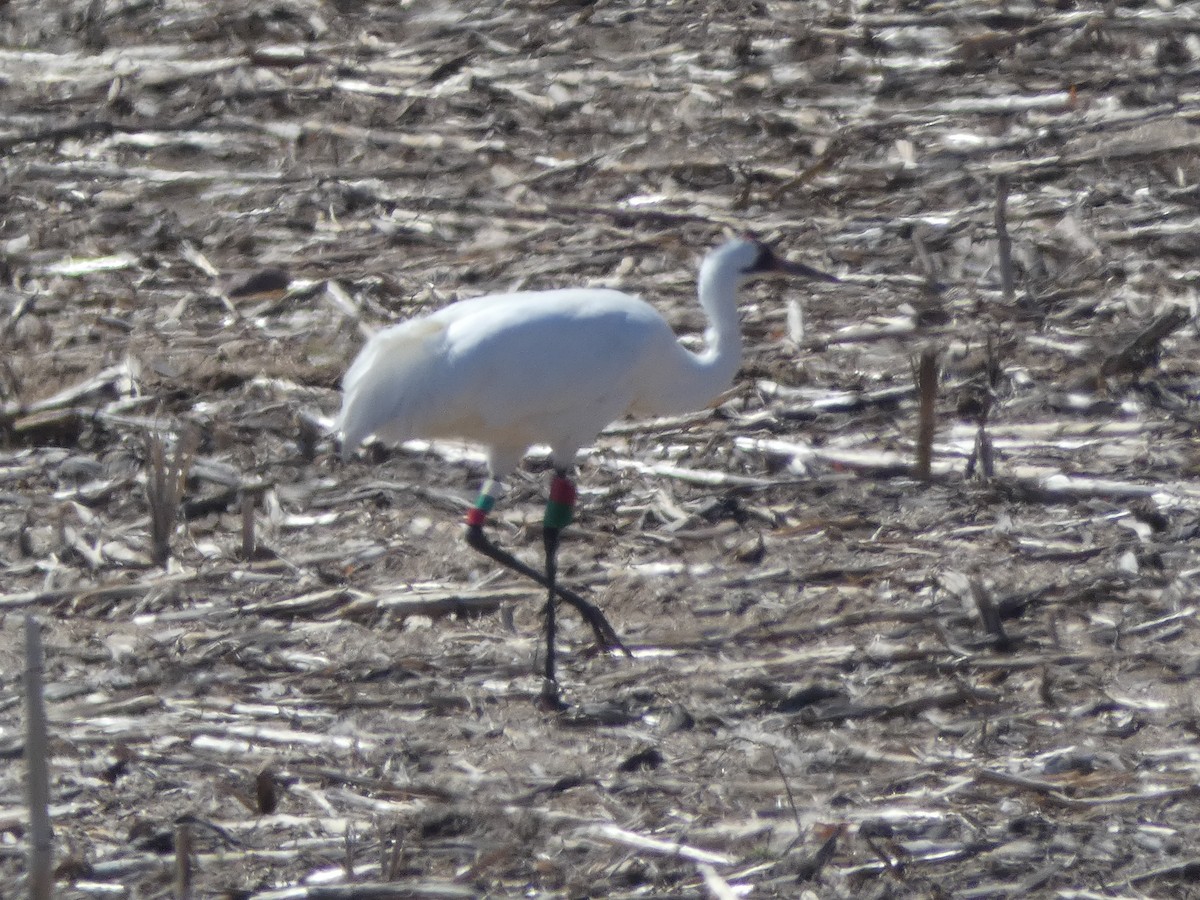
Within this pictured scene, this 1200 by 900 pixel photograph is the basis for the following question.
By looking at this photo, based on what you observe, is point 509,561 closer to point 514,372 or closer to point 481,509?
point 481,509

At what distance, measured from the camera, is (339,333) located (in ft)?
28.5

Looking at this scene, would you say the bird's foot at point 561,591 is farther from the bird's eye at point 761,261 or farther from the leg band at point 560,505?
the bird's eye at point 761,261

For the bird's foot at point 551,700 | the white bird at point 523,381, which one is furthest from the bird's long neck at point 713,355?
the bird's foot at point 551,700

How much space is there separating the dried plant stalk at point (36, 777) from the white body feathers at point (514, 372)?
282 centimetres

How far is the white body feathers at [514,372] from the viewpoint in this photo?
6.30m

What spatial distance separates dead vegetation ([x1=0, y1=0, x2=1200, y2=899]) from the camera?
207 inches

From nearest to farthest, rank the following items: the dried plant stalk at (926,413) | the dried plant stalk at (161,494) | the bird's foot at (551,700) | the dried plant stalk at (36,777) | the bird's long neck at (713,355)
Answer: the dried plant stalk at (36,777), the bird's foot at (551,700), the bird's long neck at (713,355), the dried plant stalk at (161,494), the dried plant stalk at (926,413)

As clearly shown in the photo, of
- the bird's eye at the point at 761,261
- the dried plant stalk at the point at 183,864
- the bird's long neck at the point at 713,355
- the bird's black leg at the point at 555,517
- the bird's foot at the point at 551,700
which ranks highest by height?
the bird's eye at the point at 761,261

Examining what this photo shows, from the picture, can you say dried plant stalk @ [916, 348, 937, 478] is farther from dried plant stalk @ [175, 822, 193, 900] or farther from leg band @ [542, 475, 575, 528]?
dried plant stalk @ [175, 822, 193, 900]

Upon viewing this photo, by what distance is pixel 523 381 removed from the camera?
632cm

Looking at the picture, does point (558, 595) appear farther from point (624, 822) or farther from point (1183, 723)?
point (1183, 723)

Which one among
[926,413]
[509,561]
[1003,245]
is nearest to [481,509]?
[509,561]

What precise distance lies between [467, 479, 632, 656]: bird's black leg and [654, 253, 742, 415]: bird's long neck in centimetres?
70

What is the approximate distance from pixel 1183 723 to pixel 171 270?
5.59 metres
